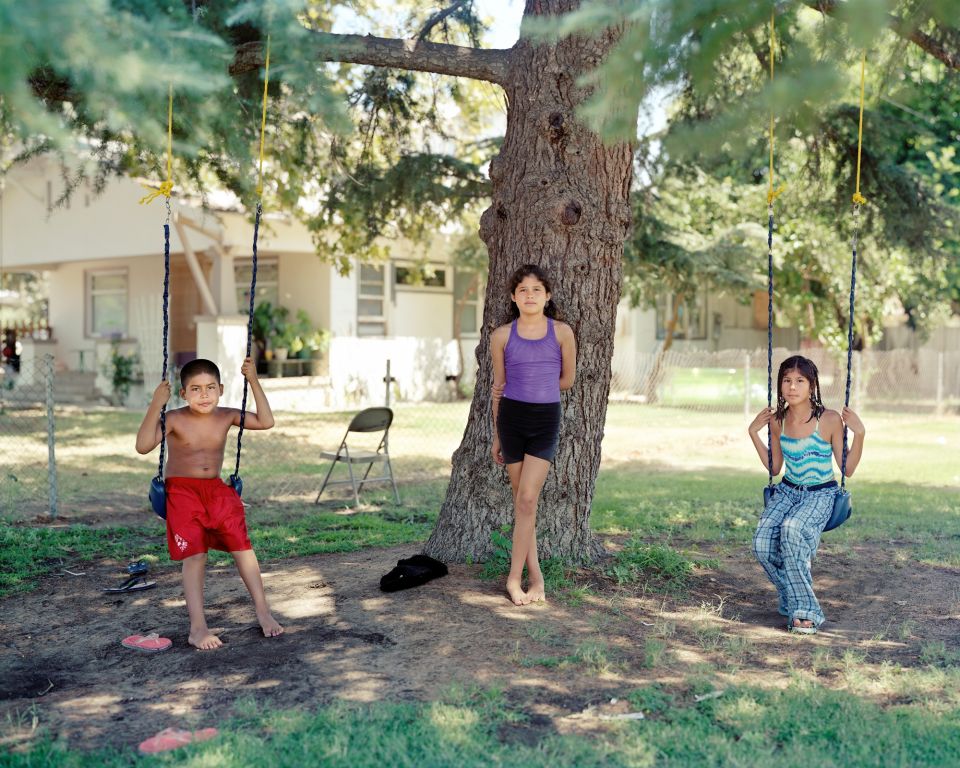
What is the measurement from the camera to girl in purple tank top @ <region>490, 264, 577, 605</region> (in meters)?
5.13

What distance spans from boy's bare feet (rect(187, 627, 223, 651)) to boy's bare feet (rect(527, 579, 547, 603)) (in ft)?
5.22

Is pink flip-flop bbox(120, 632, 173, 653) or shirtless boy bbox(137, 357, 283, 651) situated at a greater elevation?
shirtless boy bbox(137, 357, 283, 651)

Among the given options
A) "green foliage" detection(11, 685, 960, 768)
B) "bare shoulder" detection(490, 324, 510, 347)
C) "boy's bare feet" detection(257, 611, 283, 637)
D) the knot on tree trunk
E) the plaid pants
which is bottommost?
"green foliage" detection(11, 685, 960, 768)

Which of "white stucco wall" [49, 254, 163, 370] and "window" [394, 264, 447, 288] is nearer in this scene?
"window" [394, 264, 447, 288]

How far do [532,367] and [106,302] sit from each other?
67.4 feet

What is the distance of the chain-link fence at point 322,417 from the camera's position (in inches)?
407

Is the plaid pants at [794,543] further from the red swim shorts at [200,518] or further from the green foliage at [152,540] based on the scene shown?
the green foliage at [152,540]

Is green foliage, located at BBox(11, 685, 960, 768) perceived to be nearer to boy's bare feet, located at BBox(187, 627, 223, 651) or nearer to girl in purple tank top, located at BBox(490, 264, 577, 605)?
boy's bare feet, located at BBox(187, 627, 223, 651)

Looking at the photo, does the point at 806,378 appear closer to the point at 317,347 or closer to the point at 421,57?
the point at 421,57

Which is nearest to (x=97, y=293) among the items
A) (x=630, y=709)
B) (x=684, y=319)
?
(x=684, y=319)

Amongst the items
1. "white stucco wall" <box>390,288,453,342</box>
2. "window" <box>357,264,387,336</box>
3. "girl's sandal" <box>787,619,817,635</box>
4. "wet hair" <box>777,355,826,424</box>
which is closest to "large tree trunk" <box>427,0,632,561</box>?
"wet hair" <box>777,355,826,424</box>

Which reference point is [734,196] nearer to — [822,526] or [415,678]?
[822,526]

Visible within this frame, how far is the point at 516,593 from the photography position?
5.25 meters

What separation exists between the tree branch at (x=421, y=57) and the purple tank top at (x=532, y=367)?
74.4 inches
